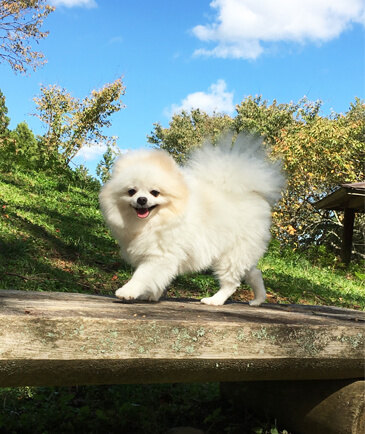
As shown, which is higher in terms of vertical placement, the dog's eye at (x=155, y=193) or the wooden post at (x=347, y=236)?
the dog's eye at (x=155, y=193)

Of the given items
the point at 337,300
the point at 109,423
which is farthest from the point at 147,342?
the point at 337,300

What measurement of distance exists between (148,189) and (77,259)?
13.4 ft

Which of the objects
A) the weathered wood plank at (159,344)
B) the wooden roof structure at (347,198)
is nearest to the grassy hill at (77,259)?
the wooden roof structure at (347,198)

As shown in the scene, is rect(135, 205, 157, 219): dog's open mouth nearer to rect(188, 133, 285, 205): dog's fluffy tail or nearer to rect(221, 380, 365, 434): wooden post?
rect(188, 133, 285, 205): dog's fluffy tail

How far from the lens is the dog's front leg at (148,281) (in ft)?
9.62

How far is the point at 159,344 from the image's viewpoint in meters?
2.25

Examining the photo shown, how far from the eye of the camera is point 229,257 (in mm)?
3664

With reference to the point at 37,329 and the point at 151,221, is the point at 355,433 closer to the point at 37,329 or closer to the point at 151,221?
the point at 151,221

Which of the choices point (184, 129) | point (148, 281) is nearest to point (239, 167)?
point (148, 281)

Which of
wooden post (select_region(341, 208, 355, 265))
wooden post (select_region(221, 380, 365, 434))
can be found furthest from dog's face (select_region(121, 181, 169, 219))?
wooden post (select_region(341, 208, 355, 265))

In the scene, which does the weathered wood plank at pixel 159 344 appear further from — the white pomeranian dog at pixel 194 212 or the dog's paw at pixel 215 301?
the dog's paw at pixel 215 301

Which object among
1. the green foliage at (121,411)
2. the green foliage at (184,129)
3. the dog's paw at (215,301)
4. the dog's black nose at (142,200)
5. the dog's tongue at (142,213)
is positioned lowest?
the green foliage at (121,411)

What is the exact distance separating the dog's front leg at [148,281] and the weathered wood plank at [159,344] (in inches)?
4.1

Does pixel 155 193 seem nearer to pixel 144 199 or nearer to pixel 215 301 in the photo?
pixel 144 199
